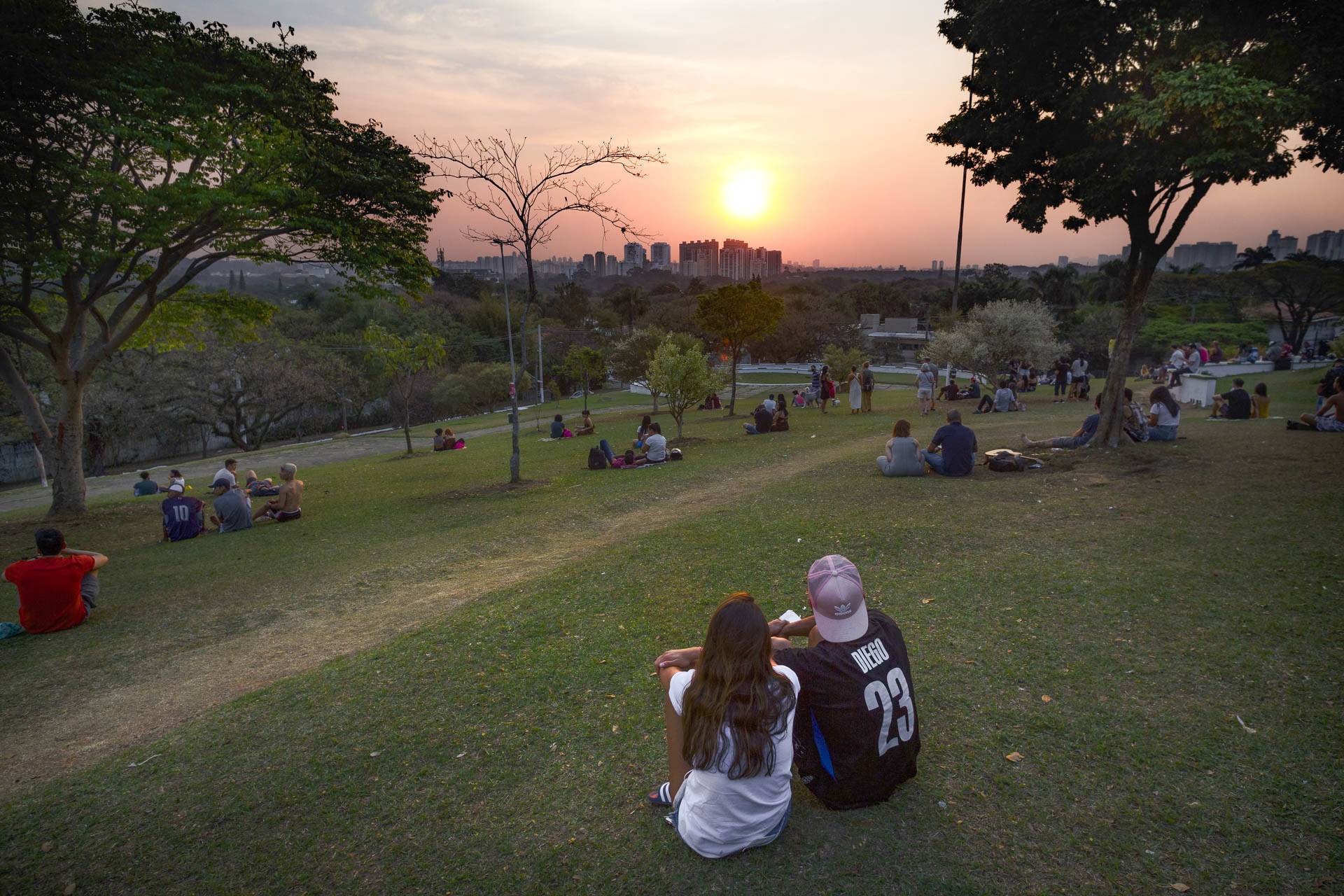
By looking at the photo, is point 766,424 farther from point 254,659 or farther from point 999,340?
point 254,659

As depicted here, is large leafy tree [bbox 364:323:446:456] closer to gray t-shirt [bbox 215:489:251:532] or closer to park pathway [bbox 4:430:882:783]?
gray t-shirt [bbox 215:489:251:532]

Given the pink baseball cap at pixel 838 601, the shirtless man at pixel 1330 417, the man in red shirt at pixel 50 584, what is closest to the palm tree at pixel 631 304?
the shirtless man at pixel 1330 417

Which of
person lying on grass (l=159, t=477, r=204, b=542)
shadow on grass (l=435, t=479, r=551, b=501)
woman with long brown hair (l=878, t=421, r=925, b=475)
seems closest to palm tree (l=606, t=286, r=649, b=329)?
shadow on grass (l=435, t=479, r=551, b=501)

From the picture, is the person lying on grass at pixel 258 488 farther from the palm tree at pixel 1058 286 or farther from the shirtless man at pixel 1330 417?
the palm tree at pixel 1058 286

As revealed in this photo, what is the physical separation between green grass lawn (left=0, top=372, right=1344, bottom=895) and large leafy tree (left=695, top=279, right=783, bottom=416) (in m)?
17.6

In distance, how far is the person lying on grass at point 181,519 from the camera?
44.1ft

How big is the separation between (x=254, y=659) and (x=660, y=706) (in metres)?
4.65

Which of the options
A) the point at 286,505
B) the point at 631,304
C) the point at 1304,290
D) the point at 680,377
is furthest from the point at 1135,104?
the point at 631,304

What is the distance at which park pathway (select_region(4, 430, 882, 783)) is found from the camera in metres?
5.53

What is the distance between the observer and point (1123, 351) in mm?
12656

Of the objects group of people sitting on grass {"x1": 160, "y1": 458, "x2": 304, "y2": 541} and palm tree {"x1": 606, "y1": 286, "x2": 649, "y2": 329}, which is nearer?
group of people sitting on grass {"x1": 160, "y1": 458, "x2": 304, "y2": 541}

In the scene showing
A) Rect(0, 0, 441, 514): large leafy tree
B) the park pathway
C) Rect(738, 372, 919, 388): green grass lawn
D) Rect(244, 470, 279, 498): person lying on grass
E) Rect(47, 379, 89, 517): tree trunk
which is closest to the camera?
the park pathway

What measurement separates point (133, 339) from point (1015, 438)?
933 inches

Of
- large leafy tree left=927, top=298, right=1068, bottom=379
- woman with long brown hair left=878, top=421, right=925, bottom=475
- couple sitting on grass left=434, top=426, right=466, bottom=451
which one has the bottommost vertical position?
couple sitting on grass left=434, top=426, right=466, bottom=451
